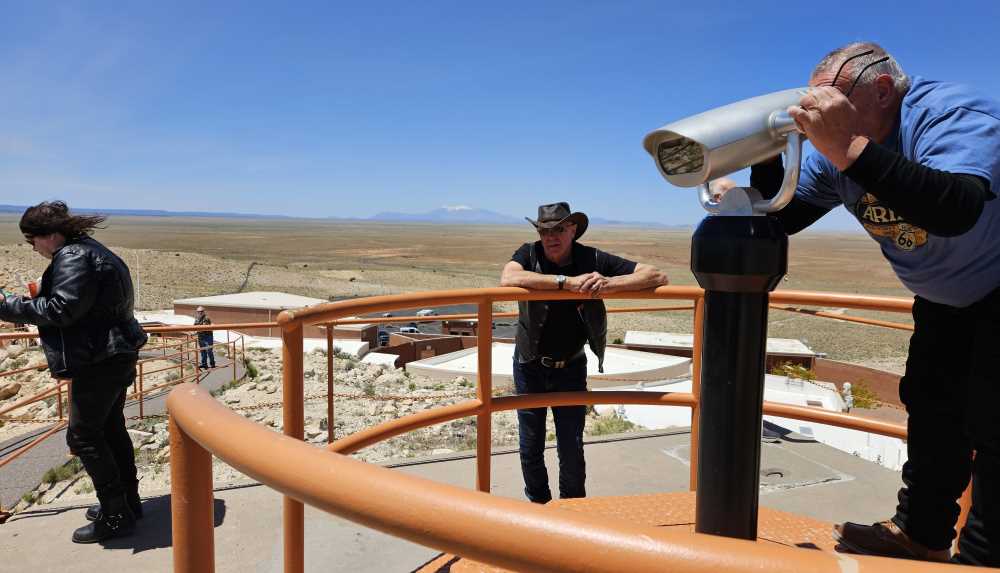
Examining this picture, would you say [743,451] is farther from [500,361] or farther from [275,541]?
[500,361]

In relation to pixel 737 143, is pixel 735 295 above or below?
below

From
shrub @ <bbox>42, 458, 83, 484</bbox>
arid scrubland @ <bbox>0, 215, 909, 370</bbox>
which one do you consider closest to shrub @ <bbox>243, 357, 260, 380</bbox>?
shrub @ <bbox>42, 458, 83, 484</bbox>

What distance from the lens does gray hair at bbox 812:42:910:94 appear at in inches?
60.4

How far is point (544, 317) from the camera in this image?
3.27 metres

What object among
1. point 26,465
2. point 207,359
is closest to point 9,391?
point 207,359

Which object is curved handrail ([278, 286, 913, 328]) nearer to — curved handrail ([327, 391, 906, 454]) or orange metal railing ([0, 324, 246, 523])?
curved handrail ([327, 391, 906, 454])

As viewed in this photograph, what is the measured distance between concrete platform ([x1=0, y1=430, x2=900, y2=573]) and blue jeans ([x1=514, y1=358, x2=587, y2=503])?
25.5 inches

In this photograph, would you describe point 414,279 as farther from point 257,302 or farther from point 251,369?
point 251,369

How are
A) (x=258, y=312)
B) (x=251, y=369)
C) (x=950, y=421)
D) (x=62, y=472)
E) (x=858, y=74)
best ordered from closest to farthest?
(x=858, y=74), (x=950, y=421), (x=62, y=472), (x=251, y=369), (x=258, y=312)

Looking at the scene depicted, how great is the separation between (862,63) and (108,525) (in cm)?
410

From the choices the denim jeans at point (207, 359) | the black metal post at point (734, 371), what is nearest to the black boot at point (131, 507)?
the black metal post at point (734, 371)

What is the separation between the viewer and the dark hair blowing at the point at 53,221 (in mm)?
3721

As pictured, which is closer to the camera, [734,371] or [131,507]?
[734,371]

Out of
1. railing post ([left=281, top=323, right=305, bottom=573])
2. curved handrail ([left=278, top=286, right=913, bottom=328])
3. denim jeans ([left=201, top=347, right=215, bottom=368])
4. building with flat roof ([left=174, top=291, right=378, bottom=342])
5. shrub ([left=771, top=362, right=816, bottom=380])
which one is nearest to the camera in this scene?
railing post ([left=281, top=323, right=305, bottom=573])
